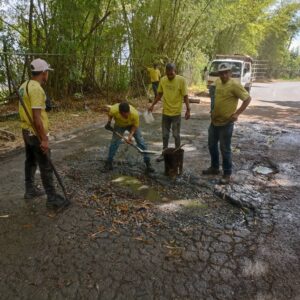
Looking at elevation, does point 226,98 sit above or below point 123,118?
above

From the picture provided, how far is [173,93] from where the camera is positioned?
5.20 metres

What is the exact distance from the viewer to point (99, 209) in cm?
381

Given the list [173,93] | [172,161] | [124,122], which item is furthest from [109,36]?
[172,161]

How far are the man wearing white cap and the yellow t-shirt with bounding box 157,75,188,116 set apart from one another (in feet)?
7.31

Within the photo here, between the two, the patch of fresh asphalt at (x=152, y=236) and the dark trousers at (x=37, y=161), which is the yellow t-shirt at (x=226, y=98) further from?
the dark trousers at (x=37, y=161)

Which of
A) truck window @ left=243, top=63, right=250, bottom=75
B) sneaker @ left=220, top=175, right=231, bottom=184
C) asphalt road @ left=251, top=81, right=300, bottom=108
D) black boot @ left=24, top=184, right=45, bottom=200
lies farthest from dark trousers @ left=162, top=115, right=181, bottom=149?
truck window @ left=243, top=63, right=250, bottom=75

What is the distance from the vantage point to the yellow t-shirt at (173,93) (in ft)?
16.9

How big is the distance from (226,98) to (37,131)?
255cm

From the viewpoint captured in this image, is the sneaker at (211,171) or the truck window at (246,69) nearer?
the sneaker at (211,171)

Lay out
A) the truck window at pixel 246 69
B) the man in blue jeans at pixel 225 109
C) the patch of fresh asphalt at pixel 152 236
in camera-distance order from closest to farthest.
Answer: the patch of fresh asphalt at pixel 152 236 < the man in blue jeans at pixel 225 109 < the truck window at pixel 246 69

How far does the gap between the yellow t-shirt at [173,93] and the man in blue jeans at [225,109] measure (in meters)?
0.70

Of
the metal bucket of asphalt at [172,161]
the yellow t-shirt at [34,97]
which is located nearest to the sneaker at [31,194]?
the yellow t-shirt at [34,97]

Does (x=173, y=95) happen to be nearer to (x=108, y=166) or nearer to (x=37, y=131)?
(x=108, y=166)

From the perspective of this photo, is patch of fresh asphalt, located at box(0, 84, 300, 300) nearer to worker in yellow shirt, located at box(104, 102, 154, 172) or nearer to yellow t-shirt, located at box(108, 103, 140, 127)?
worker in yellow shirt, located at box(104, 102, 154, 172)
